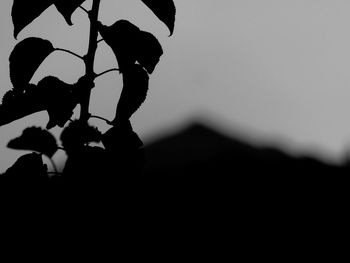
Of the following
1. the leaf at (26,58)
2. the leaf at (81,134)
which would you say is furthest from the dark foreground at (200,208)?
the leaf at (26,58)

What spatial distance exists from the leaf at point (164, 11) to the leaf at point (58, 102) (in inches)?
19.2

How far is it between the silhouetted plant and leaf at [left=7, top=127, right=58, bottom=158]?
361mm

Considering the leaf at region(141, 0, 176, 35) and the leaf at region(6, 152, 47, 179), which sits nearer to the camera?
the leaf at region(141, 0, 176, 35)

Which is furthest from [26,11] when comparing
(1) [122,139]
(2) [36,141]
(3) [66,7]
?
(2) [36,141]

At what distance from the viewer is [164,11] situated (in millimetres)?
2115

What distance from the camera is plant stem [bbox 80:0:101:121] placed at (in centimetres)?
223

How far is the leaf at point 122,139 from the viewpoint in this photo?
222 cm

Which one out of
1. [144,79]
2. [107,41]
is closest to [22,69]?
[107,41]

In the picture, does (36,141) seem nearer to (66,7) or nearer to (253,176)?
(66,7)

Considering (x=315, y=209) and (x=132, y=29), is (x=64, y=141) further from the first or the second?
(x=315, y=209)

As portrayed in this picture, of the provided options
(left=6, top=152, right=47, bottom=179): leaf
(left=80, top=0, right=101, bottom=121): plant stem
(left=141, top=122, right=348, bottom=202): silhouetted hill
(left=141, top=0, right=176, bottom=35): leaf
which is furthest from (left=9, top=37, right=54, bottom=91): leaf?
(left=141, top=122, right=348, bottom=202): silhouetted hill

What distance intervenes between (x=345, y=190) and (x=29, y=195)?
732cm

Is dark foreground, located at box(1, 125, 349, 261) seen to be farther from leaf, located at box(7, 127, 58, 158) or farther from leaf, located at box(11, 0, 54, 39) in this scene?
leaf, located at box(11, 0, 54, 39)

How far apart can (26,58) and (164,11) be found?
2.07 ft
